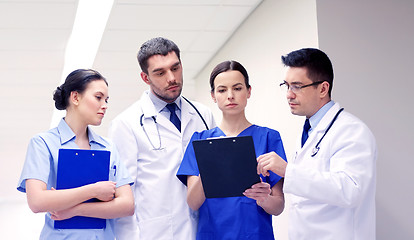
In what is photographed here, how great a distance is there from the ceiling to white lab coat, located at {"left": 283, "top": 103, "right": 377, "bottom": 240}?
241 centimetres

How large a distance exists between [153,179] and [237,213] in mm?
382

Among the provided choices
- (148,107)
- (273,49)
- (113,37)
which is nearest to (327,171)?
(148,107)

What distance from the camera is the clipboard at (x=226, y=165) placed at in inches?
63.9

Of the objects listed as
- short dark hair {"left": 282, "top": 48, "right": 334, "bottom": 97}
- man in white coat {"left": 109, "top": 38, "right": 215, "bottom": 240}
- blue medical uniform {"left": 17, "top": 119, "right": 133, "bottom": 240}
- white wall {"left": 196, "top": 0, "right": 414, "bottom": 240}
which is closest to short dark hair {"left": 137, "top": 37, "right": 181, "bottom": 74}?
man in white coat {"left": 109, "top": 38, "right": 215, "bottom": 240}

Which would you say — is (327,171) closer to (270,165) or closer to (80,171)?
(270,165)

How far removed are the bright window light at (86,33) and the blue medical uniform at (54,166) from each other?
2202 millimetres

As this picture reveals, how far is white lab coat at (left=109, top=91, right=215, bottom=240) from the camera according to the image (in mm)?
1945

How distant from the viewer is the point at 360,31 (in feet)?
9.98

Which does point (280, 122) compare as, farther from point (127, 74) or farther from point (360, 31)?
point (127, 74)

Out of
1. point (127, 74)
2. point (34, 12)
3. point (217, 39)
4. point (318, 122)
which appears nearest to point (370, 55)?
point (318, 122)

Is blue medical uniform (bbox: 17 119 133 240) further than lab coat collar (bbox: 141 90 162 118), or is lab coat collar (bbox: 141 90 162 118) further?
lab coat collar (bbox: 141 90 162 118)

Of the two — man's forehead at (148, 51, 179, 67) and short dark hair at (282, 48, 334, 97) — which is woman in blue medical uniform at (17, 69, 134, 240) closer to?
man's forehead at (148, 51, 179, 67)

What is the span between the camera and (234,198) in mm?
1861

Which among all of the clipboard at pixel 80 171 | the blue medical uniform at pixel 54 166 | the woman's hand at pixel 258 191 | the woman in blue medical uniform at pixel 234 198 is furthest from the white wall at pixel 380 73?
the clipboard at pixel 80 171
